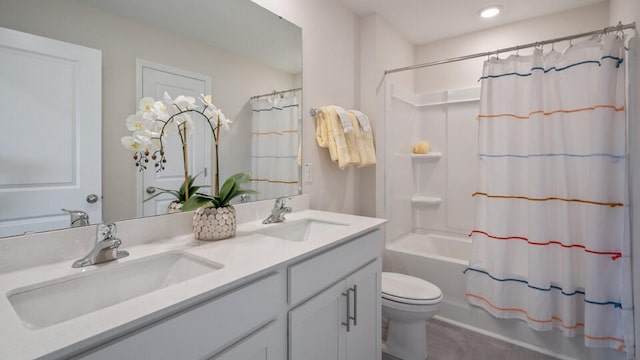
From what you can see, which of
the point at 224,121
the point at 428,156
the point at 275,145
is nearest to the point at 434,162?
the point at 428,156

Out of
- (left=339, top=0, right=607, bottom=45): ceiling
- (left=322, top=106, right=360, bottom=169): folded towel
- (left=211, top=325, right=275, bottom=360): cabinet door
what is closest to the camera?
(left=211, top=325, right=275, bottom=360): cabinet door

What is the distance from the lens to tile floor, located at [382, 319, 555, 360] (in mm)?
1858

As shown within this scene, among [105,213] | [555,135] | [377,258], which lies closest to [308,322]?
[377,258]

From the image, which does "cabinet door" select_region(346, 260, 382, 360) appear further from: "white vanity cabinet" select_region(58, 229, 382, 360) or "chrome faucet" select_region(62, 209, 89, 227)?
"chrome faucet" select_region(62, 209, 89, 227)

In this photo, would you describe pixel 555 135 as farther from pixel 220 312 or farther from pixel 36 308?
pixel 36 308

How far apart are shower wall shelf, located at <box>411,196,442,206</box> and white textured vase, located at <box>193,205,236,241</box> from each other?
89.4 inches

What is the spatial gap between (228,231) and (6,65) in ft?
2.73

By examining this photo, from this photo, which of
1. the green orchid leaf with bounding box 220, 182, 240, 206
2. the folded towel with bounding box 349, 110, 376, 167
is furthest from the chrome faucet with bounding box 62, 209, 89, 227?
the folded towel with bounding box 349, 110, 376, 167

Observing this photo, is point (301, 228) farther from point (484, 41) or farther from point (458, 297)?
point (484, 41)

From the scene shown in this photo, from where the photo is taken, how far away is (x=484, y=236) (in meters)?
2.02

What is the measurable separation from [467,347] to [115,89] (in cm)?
241

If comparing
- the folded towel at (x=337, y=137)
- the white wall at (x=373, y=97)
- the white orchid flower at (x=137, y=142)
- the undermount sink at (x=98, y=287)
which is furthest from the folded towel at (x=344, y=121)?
the undermount sink at (x=98, y=287)

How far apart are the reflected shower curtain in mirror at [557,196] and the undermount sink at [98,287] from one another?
6.20ft

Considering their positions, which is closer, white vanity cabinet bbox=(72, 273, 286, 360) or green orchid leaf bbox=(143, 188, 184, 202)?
white vanity cabinet bbox=(72, 273, 286, 360)
